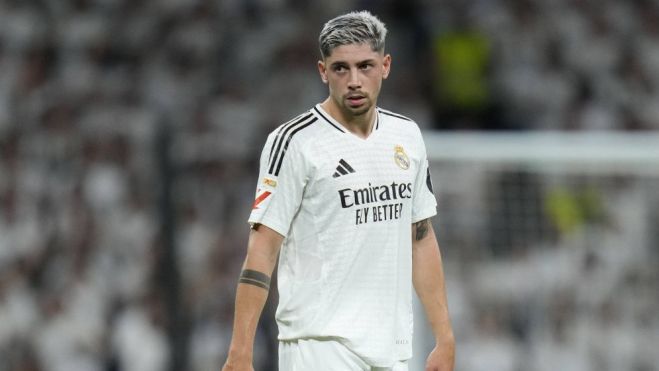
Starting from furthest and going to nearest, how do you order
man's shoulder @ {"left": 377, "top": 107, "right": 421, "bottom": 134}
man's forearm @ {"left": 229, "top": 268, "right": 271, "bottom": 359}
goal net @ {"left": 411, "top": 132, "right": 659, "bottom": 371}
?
goal net @ {"left": 411, "top": 132, "right": 659, "bottom": 371} → man's shoulder @ {"left": 377, "top": 107, "right": 421, "bottom": 134} → man's forearm @ {"left": 229, "top": 268, "right": 271, "bottom": 359}

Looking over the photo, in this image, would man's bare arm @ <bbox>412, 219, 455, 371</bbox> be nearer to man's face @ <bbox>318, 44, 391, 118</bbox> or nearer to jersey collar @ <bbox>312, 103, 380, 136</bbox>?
jersey collar @ <bbox>312, 103, 380, 136</bbox>

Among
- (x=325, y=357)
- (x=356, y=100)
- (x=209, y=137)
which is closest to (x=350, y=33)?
(x=356, y=100)

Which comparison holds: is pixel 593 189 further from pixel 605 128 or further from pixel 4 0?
pixel 4 0

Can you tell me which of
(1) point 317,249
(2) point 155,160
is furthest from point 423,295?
(2) point 155,160

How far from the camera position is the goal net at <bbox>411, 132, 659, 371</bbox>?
742 cm

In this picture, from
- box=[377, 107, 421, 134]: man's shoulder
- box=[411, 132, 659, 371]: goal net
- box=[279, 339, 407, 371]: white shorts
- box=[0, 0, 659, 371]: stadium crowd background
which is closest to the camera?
box=[279, 339, 407, 371]: white shorts

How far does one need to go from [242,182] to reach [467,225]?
5.24 feet

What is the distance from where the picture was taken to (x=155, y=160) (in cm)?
792

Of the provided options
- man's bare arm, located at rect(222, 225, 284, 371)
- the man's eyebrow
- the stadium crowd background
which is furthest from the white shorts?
the stadium crowd background

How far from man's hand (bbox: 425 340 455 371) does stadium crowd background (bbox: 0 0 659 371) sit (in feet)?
9.99

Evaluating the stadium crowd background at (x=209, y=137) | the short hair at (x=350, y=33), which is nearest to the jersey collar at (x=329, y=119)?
the short hair at (x=350, y=33)

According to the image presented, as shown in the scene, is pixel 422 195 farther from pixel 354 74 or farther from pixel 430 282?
pixel 354 74

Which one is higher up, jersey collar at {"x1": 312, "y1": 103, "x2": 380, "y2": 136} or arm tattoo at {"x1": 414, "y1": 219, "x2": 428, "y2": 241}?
jersey collar at {"x1": 312, "y1": 103, "x2": 380, "y2": 136}

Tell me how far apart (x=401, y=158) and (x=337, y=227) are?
1.06ft
